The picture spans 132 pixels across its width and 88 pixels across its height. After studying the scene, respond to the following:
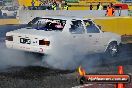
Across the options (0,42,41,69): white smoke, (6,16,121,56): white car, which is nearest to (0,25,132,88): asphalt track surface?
(0,42,41,69): white smoke

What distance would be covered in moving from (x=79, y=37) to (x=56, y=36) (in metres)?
1.14

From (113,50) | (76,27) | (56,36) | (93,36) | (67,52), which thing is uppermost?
(76,27)

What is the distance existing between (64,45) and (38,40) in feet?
2.71

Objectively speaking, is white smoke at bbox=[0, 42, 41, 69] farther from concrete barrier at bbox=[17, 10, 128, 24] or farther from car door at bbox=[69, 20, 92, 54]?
concrete barrier at bbox=[17, 10, 128, 24]

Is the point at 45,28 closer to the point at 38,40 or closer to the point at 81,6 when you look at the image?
the point at 38,40

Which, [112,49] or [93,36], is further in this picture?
[112,49]

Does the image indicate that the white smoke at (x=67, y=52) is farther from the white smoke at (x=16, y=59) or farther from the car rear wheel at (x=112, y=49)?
the car rear wheel at (x=112, y=49)

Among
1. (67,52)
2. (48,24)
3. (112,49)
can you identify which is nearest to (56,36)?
(67,52)

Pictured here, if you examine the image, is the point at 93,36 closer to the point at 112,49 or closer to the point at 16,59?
the point at 112,49

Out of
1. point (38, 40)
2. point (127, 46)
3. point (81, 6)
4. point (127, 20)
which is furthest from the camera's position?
point (81, 6)

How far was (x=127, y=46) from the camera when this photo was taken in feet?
58.5

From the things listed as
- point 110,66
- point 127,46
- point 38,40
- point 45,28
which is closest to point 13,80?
point 38,40

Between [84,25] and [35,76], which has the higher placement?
[84,25]

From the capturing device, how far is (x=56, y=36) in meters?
11.0
